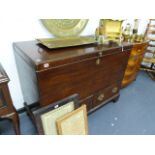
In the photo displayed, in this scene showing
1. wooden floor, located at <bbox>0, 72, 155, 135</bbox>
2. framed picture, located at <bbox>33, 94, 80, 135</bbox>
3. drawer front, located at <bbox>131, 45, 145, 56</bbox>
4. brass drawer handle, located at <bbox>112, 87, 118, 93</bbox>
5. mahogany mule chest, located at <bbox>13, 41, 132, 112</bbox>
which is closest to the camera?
mahogany mule chest, located at <bbox>13, 41, 132, 112</bbox>

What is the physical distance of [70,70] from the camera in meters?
1.05

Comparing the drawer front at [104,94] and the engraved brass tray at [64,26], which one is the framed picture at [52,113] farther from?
the engraved brass tray at [64,26]

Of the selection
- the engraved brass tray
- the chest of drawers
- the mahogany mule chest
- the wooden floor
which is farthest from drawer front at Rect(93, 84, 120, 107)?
the engraved brass tray

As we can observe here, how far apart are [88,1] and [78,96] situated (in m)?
0.90

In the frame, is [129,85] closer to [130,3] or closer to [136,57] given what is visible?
[136,57]

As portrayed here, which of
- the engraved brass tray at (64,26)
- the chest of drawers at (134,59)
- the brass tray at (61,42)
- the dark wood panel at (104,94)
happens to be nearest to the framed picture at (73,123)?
the dark wood panel at (104,94)

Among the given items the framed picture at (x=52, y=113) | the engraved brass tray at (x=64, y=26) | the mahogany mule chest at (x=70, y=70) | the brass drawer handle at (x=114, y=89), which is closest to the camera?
the mahogany mule chest at (x=70, y=70)

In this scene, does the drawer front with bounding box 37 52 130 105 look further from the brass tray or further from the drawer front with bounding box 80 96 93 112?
the brass tray

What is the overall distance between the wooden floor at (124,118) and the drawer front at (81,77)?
0.37 m

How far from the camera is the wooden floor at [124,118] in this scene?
4.67 ft

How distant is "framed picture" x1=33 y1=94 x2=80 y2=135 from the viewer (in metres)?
1.05

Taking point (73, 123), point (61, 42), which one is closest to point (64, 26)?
point (61, 42)

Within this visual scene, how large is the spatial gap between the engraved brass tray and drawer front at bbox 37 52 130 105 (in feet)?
1.46
